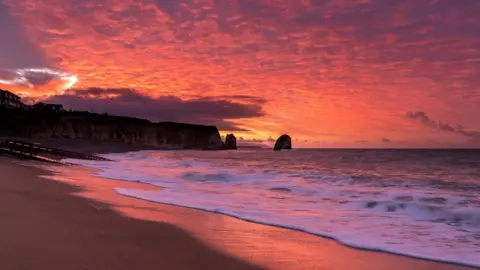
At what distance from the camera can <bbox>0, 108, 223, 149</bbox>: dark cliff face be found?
364ft

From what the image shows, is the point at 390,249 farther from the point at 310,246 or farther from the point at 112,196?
the point at 112,196

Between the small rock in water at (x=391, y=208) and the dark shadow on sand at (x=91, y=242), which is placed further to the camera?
the small rock in water at (x=391, y=208)

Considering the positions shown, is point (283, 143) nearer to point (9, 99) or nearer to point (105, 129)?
point (105, 129)

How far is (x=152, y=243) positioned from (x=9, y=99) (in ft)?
518

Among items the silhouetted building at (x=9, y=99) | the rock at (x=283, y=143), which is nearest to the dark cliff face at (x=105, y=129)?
the rock at (x=283, y=143)

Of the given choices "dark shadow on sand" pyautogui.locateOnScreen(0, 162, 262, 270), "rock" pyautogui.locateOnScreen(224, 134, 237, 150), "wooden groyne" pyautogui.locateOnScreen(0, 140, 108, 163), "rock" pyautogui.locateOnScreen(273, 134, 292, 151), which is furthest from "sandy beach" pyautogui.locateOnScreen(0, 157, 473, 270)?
"rock" pyautogui.locateOnScreen(224, 134, 237, 150)

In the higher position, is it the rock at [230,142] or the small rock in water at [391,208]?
the rock at [230,142]

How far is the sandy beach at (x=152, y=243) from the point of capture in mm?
5133

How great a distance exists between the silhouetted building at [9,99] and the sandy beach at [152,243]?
145 meters

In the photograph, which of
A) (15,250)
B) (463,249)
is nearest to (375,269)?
(463,249)

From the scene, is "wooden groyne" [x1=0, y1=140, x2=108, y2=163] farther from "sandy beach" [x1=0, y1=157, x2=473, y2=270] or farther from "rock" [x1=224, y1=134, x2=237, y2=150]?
"rock" [x1=224, y1=134, x2=237, y2=150]

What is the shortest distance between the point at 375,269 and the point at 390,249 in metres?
1.45

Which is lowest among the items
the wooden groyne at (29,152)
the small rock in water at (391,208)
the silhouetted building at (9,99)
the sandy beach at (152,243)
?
the small rock in water at (391,208)

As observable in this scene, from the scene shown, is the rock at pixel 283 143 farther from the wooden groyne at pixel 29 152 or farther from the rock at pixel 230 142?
the wooden groyne at pixel 29 152
